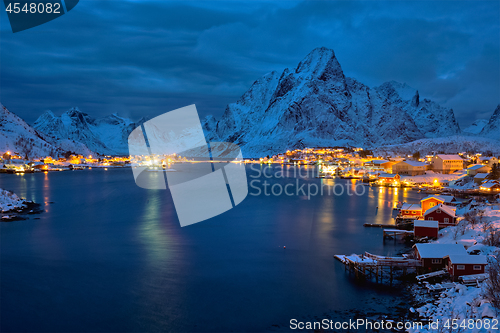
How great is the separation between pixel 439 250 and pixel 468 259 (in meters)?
1.38

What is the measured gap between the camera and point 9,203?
998 inches

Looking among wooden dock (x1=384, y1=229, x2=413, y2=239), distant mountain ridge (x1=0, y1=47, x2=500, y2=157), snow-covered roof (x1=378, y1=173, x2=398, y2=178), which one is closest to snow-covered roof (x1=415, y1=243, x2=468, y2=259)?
wooden dock (x1=384, y1=229, x2=413, y2=239)

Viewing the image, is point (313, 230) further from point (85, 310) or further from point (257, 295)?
point (85, 310)

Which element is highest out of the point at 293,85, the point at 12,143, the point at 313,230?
the point at 293,85

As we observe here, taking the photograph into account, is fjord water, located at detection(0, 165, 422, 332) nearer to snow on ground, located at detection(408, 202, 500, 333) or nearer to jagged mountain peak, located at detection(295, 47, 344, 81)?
snow on ground, located at detection(408, 202, 500, 333)

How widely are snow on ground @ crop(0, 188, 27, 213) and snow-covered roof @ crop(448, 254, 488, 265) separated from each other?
26.1 m

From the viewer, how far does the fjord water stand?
9992mm

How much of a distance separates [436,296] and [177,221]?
16.6m

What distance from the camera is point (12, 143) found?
8412cm

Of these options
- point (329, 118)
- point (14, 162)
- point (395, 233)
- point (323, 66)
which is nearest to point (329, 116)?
point (329, 118)

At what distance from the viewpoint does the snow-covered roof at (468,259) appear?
35.6ft

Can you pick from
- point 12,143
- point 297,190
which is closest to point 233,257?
point 297,190

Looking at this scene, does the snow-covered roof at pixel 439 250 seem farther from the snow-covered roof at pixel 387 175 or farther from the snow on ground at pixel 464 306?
the snow-covered roof at pixel 387 175

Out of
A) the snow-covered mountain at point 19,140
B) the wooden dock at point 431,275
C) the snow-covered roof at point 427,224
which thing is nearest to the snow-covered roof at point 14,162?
the snow-covered mountain at point 19,140
